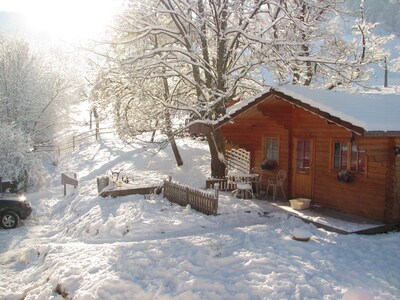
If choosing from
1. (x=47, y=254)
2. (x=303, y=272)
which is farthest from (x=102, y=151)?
(x=303, y=272)

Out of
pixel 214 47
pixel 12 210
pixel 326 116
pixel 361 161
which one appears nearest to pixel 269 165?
pixel 361 161

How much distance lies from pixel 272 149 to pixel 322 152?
254cm

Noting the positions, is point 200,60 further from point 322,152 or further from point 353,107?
point 353,107

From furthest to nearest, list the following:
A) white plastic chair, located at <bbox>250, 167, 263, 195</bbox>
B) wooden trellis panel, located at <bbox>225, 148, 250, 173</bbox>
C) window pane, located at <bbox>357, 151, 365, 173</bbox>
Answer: wooden trellis panel, located at <bbox>225, 148, 250, 173</bbox>, white plastic chair, located at <bbox>250, 167, 263, 195</bbox>, window pane, located at <bbox>357, 151, 365, 173</bbox>

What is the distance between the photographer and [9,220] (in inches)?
559

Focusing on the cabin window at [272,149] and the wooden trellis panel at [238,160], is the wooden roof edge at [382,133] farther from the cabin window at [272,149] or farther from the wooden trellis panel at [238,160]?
the wooden trellis panel at [238,160]

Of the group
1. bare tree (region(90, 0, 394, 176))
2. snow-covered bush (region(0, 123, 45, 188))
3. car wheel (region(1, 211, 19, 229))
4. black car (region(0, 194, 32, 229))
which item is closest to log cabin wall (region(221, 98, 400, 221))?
bare tree (region(90, 0, 394, 176))

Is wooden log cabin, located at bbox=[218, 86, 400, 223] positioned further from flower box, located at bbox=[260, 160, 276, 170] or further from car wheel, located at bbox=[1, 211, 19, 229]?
car wheel, located at bbox=[1, 211, 19, 229]

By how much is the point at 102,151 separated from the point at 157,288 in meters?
24.5

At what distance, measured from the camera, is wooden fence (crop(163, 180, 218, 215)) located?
11625mm

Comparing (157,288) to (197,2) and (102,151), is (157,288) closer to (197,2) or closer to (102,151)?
(197,2)

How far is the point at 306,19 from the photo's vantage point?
18141mm

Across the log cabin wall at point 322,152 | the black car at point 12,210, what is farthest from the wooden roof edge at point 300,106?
the black car at point 12,210

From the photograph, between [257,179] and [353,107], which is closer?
[353,107]
